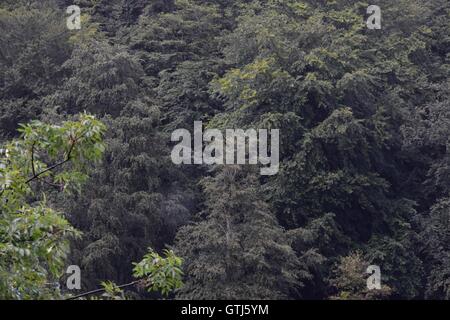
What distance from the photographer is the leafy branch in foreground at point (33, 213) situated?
5418mm

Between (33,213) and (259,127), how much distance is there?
1396 cm

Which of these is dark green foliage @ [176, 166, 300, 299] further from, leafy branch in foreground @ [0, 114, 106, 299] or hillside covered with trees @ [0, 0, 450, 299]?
leafy branch in foreground @ [0, 114, 106, 299]

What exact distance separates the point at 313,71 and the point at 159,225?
21.3ft

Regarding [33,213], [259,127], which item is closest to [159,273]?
[33,213]

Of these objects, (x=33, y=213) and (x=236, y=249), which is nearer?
(x=33, y=213)

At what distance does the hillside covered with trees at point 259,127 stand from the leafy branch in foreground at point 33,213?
9.35 meters

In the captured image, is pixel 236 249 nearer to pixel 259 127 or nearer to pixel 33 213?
pixel 259 127

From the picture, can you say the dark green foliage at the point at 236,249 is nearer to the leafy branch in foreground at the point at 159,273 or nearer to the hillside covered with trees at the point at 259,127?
the hillside covered with trees at the point at 259,127

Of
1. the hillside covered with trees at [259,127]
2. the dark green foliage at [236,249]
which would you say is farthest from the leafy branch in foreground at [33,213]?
the dark green foliage at [236,249]

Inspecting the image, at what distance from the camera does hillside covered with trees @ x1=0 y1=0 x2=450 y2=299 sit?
54.2ft

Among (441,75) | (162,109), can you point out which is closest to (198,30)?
(162,109)

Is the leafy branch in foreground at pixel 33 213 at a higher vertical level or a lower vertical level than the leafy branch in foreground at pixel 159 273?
higher

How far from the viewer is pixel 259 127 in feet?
63.2

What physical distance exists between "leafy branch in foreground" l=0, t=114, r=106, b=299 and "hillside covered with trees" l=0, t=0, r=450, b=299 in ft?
30.7
